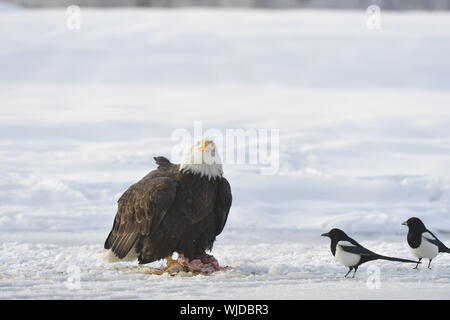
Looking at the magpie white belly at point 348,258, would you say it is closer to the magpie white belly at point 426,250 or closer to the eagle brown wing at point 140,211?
the magpie white belly at point 426,250

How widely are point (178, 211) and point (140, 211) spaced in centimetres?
22

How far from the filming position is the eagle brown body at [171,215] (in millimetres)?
5723

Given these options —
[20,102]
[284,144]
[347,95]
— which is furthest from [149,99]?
[284,144]

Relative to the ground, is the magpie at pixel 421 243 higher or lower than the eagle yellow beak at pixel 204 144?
lower

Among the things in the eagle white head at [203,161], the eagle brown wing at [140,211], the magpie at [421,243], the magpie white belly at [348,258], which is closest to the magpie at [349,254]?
the magpie white belly at [348,258]

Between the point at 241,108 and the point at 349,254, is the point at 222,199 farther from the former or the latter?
the point at 241,108

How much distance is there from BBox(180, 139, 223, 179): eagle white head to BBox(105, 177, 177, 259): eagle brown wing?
0.42 feet

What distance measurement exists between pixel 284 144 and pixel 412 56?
594 cm

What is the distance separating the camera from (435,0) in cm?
3027

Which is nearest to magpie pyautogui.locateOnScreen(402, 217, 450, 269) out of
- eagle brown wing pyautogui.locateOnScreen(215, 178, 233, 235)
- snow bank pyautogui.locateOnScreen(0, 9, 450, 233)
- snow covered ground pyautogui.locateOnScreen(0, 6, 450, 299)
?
snow covered ground pyautogui.locateOnScreen(0, 6, 450, 299)

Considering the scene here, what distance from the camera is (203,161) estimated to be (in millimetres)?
5723

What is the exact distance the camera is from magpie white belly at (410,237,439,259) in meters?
5.97

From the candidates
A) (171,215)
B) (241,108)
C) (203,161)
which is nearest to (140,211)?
(171,215)
